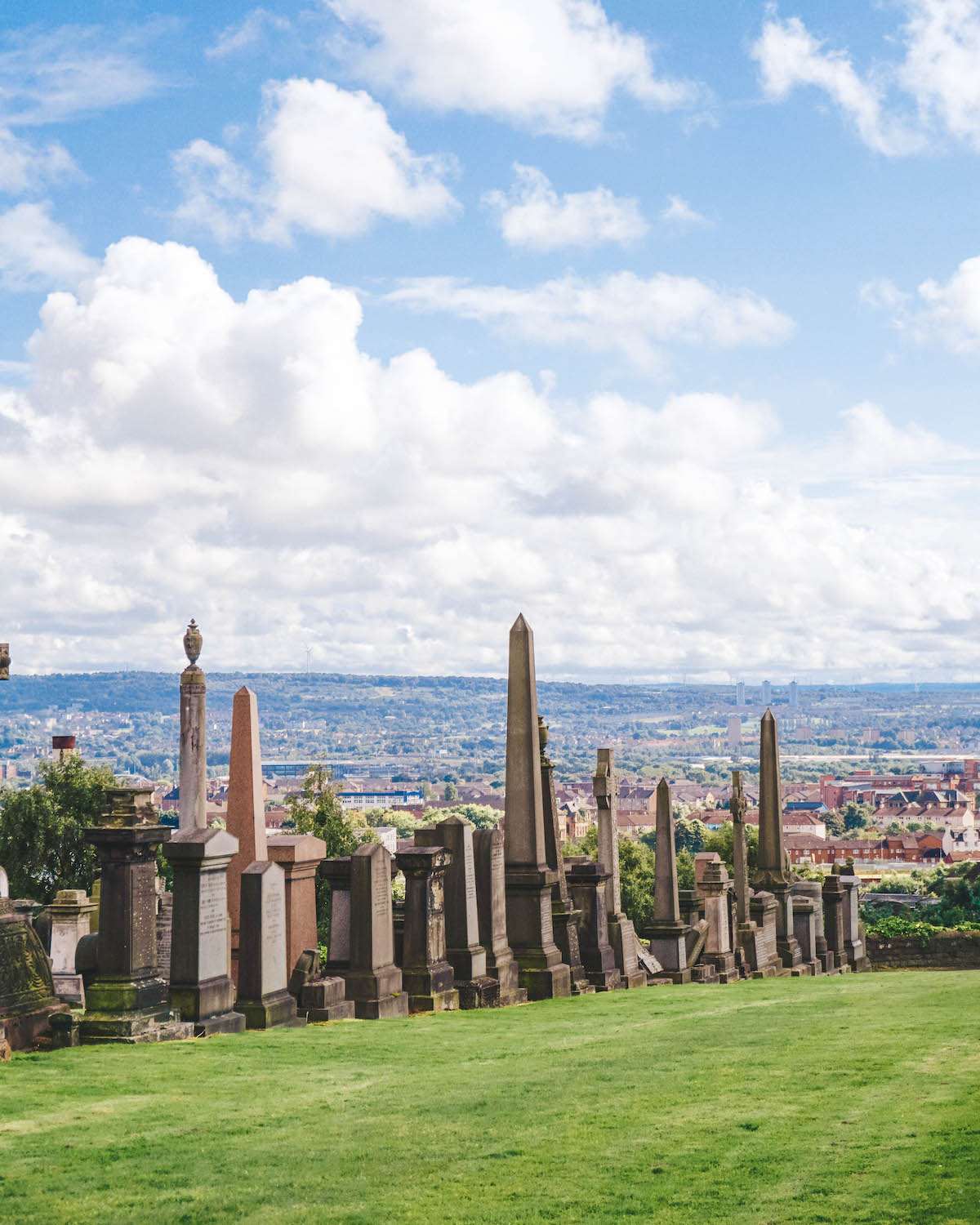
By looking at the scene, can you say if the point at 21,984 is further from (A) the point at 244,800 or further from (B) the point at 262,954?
(A) the point at 244,800

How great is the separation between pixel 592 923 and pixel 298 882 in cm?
477

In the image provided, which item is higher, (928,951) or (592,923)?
(592,923)

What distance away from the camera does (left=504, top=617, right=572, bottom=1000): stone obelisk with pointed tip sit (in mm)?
16922

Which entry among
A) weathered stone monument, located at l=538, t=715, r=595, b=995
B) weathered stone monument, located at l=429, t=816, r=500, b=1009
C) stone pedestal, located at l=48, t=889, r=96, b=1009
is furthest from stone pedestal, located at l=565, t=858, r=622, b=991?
stone pedestal, located at l=48, t=889, r=96, b=1009

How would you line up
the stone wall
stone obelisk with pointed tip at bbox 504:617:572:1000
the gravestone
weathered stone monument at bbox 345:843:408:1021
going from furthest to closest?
the stone wall, stone obelisk with pointed tip at bbox 504:617:572:1000, weathered stone monument at bbox 345:843:408:1021, the gravestone

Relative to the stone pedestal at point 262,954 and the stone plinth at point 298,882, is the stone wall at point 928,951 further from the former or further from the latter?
the stone pedestal at point 262,954

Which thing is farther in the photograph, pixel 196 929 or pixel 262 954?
pixel 262 954

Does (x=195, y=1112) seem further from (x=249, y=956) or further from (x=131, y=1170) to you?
(x=249, y=956)

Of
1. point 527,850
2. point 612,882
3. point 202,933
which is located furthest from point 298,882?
point 612,882

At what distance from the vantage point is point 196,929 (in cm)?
1176

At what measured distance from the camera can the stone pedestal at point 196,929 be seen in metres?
11.7

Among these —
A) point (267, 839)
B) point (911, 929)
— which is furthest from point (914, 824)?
point (267, 839)

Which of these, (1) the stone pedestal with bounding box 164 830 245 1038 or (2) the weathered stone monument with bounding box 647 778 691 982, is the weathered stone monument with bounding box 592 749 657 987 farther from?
(1) the stone pedestal with bounding box 164 830 245 1038

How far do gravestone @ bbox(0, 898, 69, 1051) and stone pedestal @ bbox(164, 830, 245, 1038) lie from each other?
1.06m
